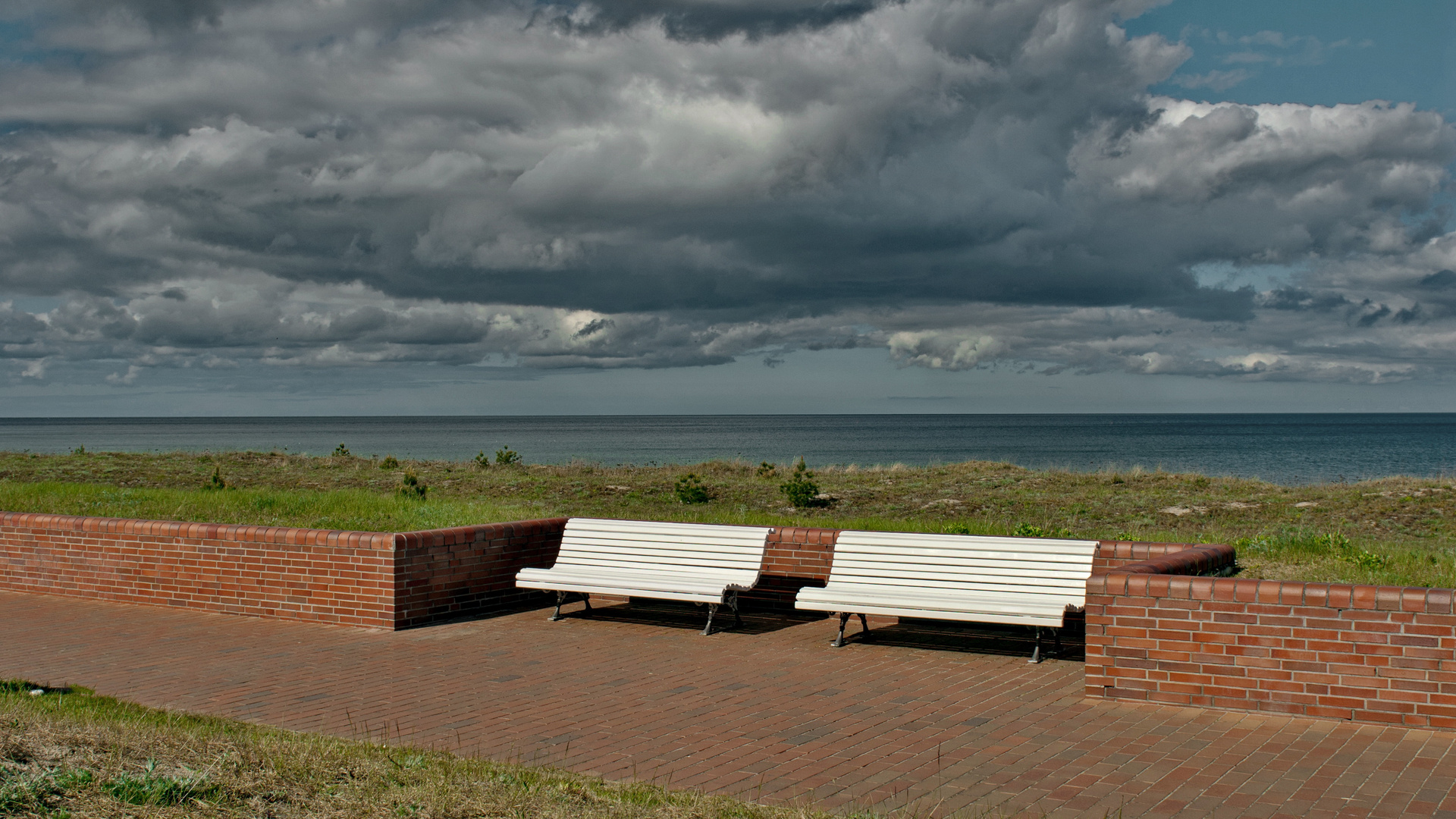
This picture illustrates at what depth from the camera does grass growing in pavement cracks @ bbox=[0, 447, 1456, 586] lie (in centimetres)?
998

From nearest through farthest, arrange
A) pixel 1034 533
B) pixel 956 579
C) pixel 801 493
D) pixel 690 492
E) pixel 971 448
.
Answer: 1. pixel 956 579
2. pixel 1034 533
3. pixel 801 493
4. pixel 690 492
5. pixel 971 448

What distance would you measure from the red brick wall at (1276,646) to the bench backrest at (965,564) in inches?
34.8

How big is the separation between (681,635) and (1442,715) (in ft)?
15.8

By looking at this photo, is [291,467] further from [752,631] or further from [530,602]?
[752,631]

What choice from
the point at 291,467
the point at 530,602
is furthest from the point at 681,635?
the point at 291,467

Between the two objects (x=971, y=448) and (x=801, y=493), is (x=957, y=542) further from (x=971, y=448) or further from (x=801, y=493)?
(x=971, y=448)

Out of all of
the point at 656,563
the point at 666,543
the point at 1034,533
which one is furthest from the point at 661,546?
the point at 1034,533

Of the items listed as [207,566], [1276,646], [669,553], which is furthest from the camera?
[207,566]

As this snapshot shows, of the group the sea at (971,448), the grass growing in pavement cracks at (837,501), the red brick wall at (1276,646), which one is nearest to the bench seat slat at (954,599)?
the red brick wall at (1276,646)

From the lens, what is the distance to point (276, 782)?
4359 mm

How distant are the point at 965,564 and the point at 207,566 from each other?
640 cm

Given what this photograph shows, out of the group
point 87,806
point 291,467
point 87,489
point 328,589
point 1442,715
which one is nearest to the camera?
point 87,806

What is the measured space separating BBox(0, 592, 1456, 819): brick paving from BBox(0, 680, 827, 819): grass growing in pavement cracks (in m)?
0.38

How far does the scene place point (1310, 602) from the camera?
5.65m
